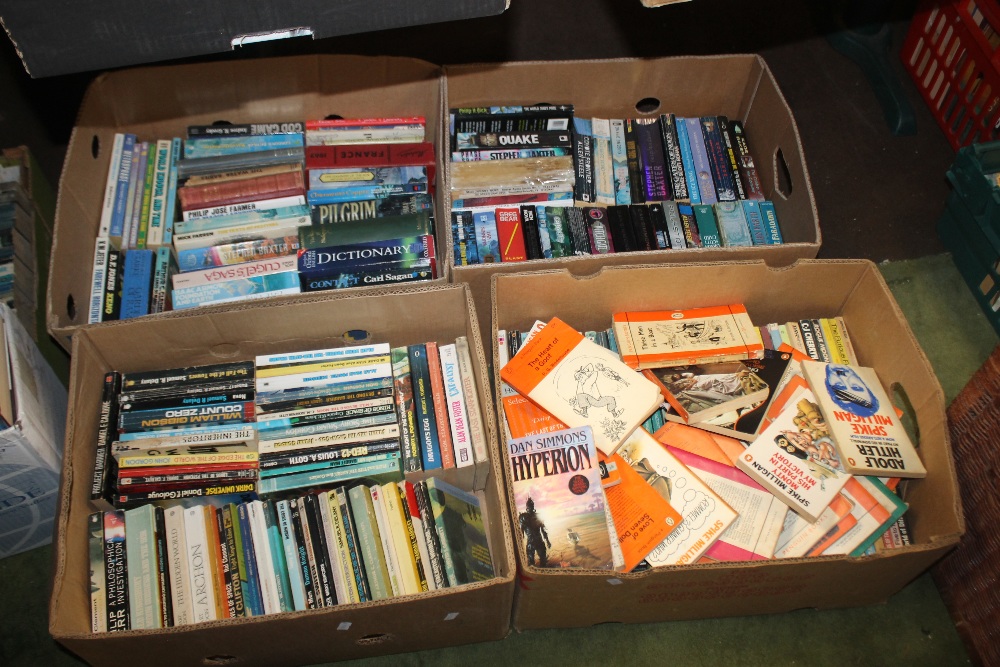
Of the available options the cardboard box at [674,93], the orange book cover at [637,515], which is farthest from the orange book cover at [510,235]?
the orange book cover at [637,515]

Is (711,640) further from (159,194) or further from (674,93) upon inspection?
(159,194)

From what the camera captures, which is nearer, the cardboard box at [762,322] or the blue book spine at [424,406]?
the cardboard box at [762,322]

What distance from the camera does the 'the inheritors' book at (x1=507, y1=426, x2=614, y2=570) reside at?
1.37m

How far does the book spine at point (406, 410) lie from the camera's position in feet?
4.94

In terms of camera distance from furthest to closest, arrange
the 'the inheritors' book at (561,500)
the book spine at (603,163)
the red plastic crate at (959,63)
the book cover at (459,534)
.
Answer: the red plastic crate at (959,63) < the book spine at (603,163) < the book cover at (459,534) < the 'the inheritors' book at (561,500)

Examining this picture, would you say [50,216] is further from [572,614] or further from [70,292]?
[572,614]

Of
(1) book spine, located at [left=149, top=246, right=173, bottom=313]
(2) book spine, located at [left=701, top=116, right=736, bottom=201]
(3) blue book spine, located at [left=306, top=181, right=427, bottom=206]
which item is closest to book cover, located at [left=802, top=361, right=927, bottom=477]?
(2) book spine, located at [left=701, top=116, right=736, bottom=201]

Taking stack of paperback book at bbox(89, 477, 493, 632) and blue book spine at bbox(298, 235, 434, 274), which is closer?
stack of paperback book at bbox(89, 477, 493, 632)

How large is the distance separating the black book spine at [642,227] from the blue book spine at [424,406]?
0.55 metres

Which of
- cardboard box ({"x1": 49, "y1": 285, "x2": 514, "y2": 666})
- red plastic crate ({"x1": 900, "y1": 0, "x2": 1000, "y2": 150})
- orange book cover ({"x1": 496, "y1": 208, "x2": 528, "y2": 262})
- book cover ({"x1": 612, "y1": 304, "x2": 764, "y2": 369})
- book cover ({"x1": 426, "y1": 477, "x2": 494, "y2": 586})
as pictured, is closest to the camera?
cardboard box ({"x1": 49, "y1": 285, "x2": 514, "y2": 666})

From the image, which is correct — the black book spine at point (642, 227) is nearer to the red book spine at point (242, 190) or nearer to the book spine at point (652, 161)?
the book spine at point (652, 161)

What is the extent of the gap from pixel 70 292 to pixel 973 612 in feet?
6.36

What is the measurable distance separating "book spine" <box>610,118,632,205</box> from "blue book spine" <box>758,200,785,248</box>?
30 centimetres

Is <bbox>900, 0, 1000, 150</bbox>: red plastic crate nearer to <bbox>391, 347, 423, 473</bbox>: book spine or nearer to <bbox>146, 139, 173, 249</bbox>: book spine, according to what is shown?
<bbox>391, 347, 423, 473</bbox>: book spine
